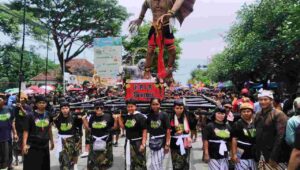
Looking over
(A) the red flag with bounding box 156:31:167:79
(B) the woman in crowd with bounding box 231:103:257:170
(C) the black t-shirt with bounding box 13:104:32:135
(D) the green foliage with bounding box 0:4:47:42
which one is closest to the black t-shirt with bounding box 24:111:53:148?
(C) the black t-shirt with bounding box 13:104:32:135

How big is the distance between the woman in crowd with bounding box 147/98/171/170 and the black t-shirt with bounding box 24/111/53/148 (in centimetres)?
175

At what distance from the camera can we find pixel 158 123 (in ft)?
24.2

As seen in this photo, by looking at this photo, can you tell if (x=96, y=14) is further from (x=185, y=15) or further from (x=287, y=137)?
(x=287, y=137)

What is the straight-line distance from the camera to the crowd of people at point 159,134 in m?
5.60

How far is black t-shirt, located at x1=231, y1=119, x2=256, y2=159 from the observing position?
20.5ft

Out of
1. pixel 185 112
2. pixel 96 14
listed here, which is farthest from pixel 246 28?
pixel 185 112

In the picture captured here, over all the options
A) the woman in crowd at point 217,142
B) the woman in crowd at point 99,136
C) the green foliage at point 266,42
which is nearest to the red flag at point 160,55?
the woman in crowd at point 99,136

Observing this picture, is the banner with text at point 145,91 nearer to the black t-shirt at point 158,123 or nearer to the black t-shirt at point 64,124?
the black t-shirt at point 64,124

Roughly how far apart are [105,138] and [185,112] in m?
1.62

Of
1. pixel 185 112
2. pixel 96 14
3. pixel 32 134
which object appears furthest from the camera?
pixel 96 14

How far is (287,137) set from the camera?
4855mm

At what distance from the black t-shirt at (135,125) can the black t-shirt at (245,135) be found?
5.95 feet

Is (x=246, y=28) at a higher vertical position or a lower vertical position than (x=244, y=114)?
higher

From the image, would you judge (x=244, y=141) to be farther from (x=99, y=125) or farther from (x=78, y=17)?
(x=78, y=17)
